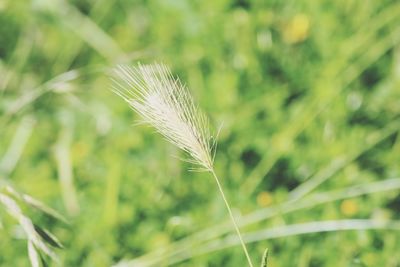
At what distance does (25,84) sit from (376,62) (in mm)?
1134

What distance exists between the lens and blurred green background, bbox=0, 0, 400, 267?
144cm

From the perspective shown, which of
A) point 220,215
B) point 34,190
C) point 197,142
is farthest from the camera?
point 34,190

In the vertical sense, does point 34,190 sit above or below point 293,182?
above

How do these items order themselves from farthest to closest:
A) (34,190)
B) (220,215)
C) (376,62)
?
(376,62), (34,190), (220,215)

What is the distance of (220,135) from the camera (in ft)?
5.54

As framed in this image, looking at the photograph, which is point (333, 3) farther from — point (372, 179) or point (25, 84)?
point (25, 84)

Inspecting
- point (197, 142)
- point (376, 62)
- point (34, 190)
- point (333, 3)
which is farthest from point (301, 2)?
point (197, 142)

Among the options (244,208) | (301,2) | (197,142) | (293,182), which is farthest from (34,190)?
(301,2)

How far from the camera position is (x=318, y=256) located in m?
1.41

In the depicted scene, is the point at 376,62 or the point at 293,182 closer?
the point at 293,182

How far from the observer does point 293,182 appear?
5.39 ft

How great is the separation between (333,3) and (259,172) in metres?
0.66

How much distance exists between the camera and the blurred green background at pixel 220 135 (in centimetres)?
144

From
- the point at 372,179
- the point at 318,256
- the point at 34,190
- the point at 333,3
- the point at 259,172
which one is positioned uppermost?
the point at 333,3
